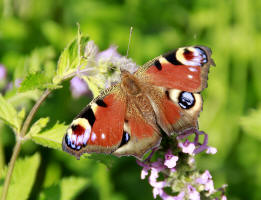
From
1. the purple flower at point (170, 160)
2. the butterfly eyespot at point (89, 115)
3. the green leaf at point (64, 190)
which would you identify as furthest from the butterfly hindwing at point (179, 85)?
the green leaf at point (64, 190)

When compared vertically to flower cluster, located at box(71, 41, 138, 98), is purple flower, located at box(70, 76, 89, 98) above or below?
below

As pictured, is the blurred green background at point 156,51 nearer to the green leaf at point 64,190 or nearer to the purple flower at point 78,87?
the purple flower at point 78,87

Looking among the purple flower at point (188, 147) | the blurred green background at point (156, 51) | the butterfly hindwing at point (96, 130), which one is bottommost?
the blurred green background at point (156, 51)

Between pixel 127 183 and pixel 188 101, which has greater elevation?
pixel 188 101

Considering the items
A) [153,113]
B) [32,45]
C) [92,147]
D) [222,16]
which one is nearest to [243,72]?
[222,16]

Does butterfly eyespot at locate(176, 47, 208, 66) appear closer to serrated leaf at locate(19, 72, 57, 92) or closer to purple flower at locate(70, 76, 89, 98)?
serrated leaf at locate(19, 72, 57, 92)

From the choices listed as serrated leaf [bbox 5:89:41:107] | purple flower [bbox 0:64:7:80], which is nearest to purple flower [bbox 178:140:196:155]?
serrated leaf [bbox 5:89:41:107]

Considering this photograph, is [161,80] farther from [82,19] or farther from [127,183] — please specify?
[82,19]
